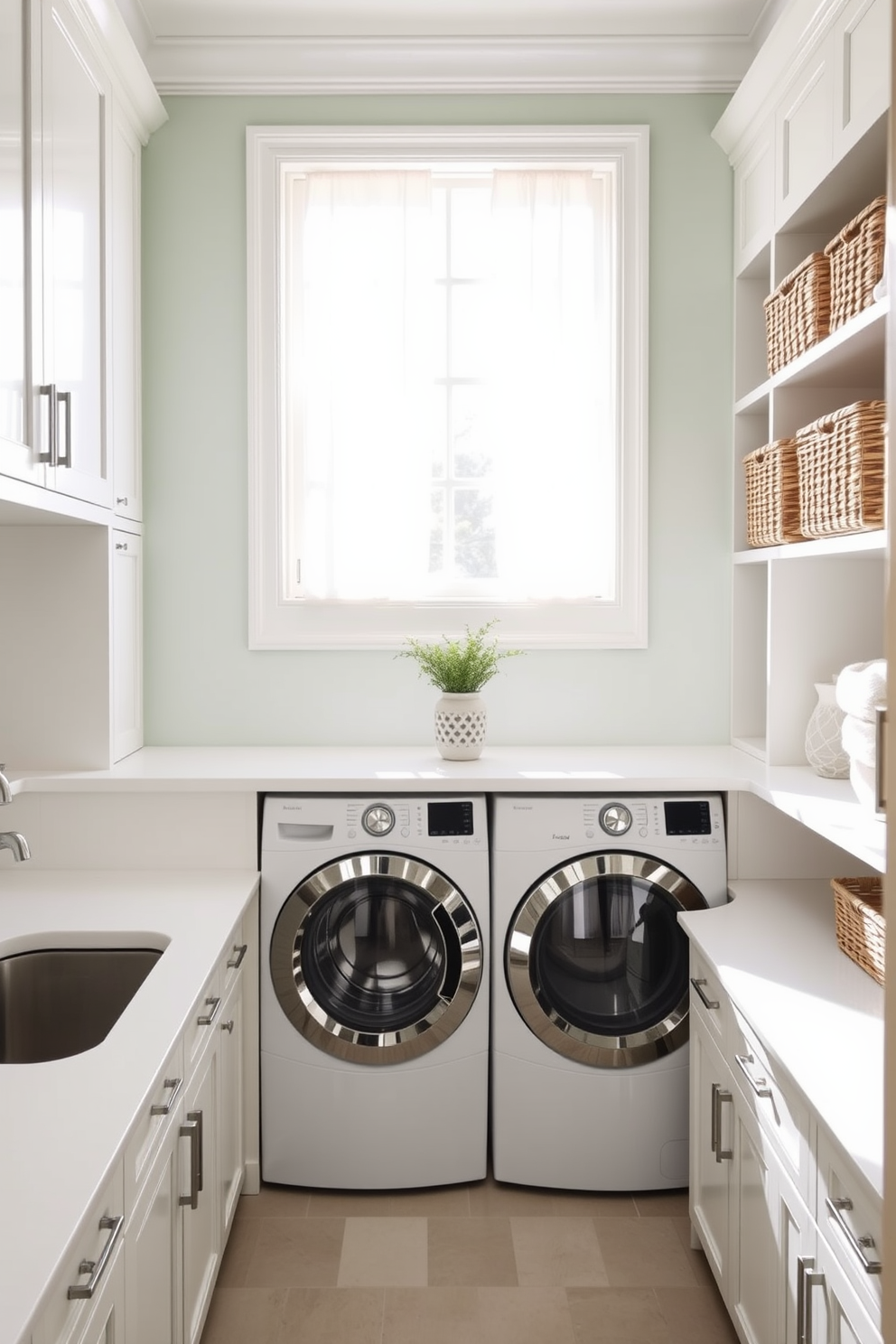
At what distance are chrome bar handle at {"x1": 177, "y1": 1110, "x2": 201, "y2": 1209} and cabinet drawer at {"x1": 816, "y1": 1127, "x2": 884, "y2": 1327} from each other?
96 cm

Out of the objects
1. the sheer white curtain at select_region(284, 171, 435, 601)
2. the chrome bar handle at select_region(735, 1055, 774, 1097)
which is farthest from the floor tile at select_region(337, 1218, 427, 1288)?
the sheer white curtain at select_region(284, 171, 435, 601)

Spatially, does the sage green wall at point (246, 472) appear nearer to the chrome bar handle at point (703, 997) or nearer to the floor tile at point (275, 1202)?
the chrome bar handle at point (703, 997)

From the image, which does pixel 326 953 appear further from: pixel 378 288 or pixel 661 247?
pixel 661 247

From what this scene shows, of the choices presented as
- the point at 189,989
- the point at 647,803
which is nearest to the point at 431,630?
the point at 647,803

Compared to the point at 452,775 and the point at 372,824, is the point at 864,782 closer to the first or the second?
the point at 452,775

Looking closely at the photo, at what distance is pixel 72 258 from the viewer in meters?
2.10

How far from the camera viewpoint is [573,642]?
9.46 ft

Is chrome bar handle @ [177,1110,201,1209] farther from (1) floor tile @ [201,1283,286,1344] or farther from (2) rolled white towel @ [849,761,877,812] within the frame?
(2) rolled white towel @ [849,761,877,812]

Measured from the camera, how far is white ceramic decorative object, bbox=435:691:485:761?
2.57 metres

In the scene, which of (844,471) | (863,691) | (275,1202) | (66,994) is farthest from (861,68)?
(275,1202)

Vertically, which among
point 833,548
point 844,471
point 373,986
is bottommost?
point 373,986

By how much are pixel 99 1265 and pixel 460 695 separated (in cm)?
163

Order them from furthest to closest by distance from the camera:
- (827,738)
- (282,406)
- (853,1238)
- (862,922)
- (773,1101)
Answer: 1. (282,406)
2. (827,738)
3. (862,922)
4. (773,1101)
5. (853,1238)

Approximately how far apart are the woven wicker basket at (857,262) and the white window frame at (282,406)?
88cm
